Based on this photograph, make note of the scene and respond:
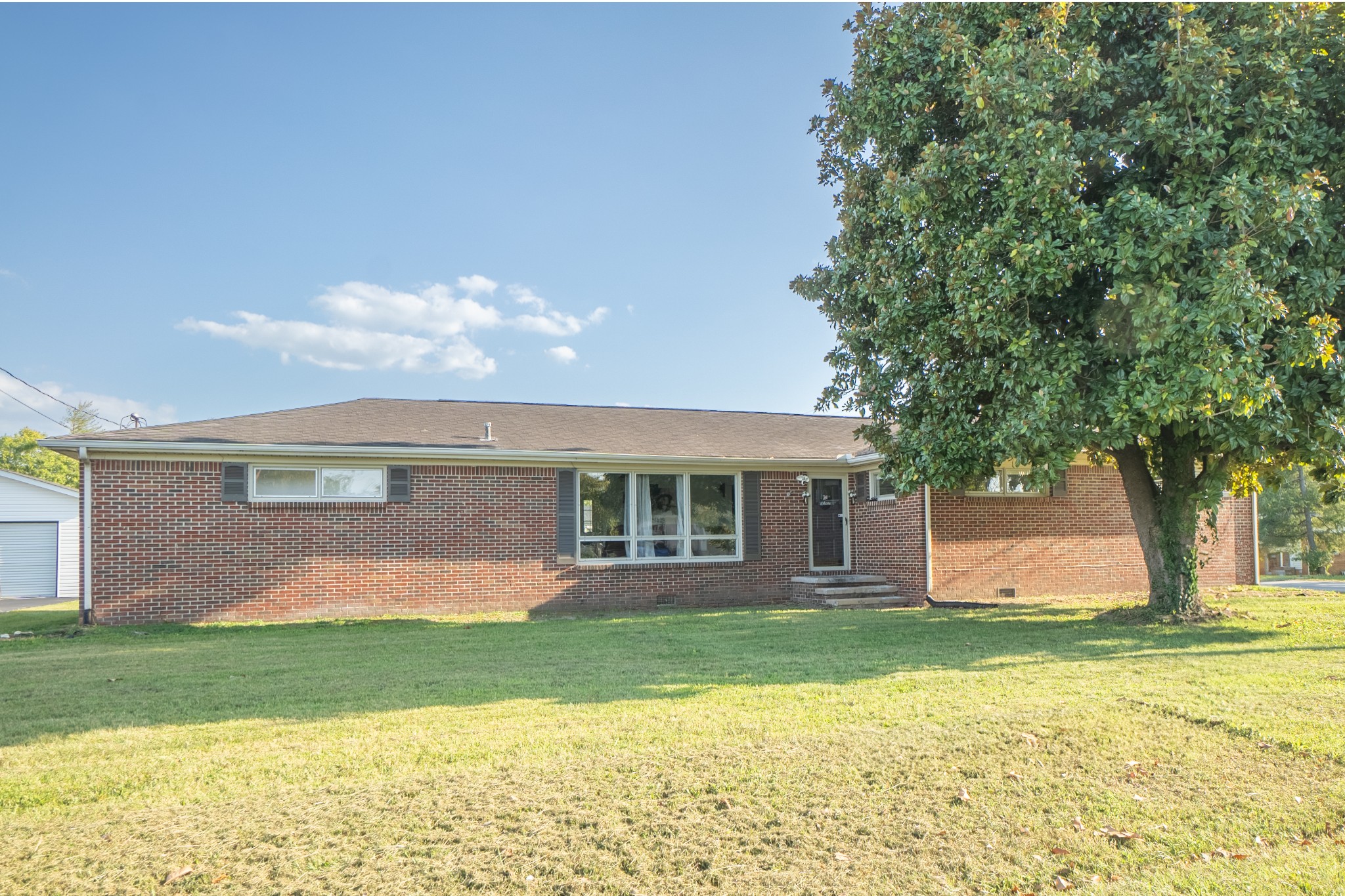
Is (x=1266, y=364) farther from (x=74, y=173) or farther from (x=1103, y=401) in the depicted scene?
(x=74, y=173)

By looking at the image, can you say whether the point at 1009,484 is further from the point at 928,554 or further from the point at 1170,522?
the point at 1170,522

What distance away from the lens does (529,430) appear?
51.7 ft

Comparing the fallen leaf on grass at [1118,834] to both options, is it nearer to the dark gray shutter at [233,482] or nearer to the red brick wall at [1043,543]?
the red brick wall at [1043,543]

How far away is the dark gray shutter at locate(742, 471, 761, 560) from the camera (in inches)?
613

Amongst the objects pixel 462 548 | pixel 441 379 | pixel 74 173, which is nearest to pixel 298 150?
pixel 74 173

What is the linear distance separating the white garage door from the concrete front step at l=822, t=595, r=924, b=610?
73.9 ft

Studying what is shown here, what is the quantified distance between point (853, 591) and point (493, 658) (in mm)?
7962

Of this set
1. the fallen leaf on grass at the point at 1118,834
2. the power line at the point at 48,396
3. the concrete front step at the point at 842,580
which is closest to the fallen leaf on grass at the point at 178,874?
the fallen leaf on grass at the point at 1118,834

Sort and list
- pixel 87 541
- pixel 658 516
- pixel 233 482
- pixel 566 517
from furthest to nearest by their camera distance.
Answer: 1. pixel 658 516
2. pixel 566 517
3. pixel 233 482
4. pixel 87 541

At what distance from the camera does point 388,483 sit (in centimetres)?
1350

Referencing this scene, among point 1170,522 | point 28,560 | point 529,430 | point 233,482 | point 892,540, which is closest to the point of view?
point 1170,522

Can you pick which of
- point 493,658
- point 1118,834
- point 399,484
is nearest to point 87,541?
point 399,484

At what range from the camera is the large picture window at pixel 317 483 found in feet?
42.8

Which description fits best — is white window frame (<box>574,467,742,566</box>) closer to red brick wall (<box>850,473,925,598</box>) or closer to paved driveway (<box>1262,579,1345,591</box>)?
Result: red brick wall (<box>850,473,925,598</box>)
